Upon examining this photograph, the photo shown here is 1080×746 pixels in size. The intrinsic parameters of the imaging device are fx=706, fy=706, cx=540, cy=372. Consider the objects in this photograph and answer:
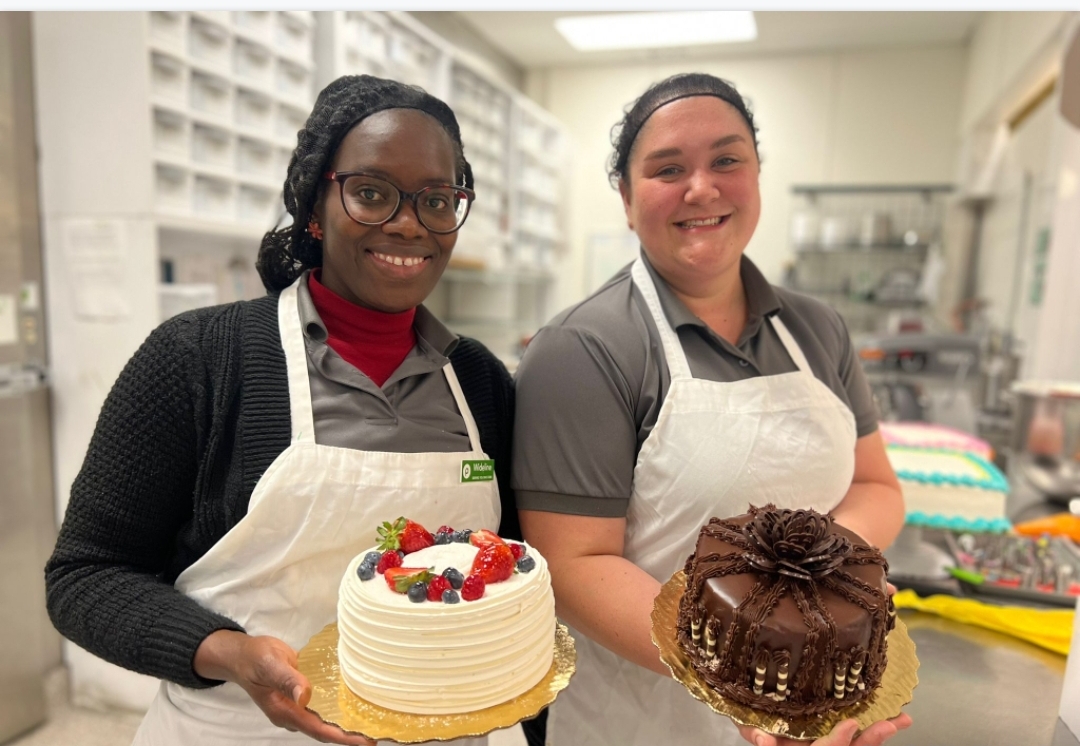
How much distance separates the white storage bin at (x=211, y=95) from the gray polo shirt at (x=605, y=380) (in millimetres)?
1994

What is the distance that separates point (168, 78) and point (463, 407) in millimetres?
1984

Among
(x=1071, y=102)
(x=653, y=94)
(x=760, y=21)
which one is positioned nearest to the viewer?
(x=653, y=94)

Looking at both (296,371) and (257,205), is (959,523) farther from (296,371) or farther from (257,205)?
(257,205)

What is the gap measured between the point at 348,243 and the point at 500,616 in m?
0.57

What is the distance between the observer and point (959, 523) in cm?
172

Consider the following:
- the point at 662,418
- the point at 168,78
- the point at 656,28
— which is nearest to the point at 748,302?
the point at 662,418

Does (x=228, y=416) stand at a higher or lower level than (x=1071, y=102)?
lower

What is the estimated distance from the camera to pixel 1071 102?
144 cm

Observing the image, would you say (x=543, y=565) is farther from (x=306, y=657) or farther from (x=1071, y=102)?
(x=1071, y=102)

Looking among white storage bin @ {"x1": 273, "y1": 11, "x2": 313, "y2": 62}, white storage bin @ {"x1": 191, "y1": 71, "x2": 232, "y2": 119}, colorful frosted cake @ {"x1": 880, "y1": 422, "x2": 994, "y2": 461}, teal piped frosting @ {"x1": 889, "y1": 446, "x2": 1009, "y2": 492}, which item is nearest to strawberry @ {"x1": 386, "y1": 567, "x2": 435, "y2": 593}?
teal piped frosting @ {"x1": 889, "y1": 446, "x2": 1009, "y2": 492}

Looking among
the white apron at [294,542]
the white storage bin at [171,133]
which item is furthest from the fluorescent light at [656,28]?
the white apron at [294,542]

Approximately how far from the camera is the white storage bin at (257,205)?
9.32 feet

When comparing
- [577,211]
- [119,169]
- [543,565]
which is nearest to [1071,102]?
[543,565]

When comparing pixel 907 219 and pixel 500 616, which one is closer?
pixel 500 616
